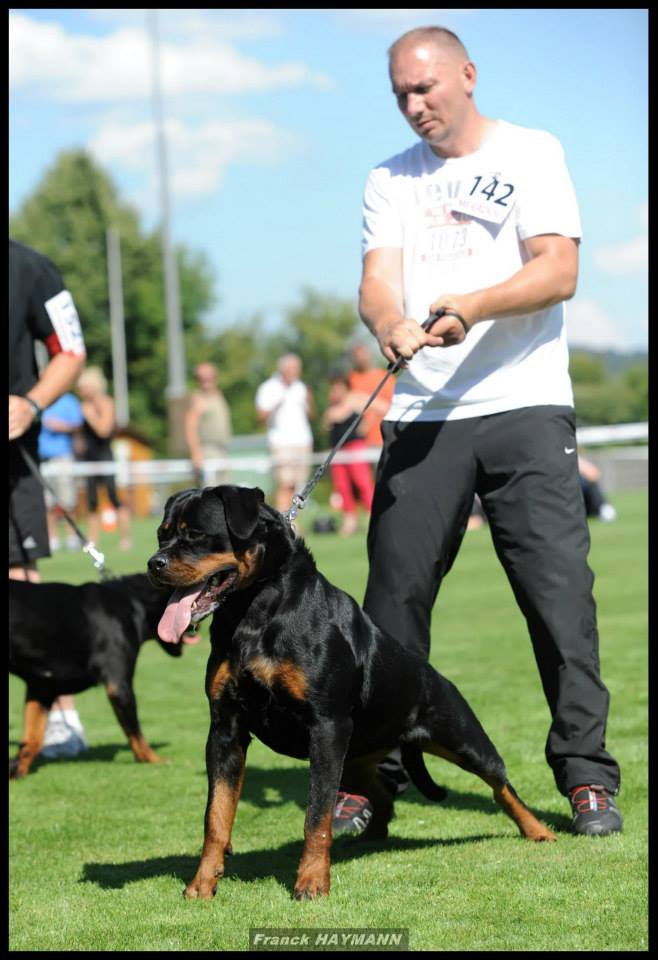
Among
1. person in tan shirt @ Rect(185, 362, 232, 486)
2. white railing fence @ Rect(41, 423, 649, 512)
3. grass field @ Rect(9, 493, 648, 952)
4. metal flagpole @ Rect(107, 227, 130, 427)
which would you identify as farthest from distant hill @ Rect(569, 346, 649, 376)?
grass field @ Rect(9, 493, 648, 952)

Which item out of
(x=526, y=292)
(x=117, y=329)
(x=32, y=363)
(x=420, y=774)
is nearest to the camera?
(x=526, y=292)

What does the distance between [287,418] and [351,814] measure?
13844 mm

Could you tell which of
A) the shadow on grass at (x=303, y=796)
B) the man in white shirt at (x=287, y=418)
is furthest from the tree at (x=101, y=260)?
the shadow on grass at (x=303, y=796)

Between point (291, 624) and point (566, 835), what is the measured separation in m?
1.32

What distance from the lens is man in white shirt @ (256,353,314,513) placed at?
58.4 feet

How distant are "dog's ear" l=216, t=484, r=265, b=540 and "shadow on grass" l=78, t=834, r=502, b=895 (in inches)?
39.4

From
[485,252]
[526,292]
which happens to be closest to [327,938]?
[526,292]

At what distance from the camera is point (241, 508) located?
3650mm

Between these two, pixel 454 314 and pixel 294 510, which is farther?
pixel 454 314

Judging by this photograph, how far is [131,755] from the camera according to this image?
20.2ft

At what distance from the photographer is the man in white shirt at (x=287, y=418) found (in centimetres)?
1781

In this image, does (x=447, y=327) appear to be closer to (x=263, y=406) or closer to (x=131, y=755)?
(x=131, y=755)

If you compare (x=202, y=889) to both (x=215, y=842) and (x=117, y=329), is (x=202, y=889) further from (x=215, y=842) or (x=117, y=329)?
(x=117, y=329)
